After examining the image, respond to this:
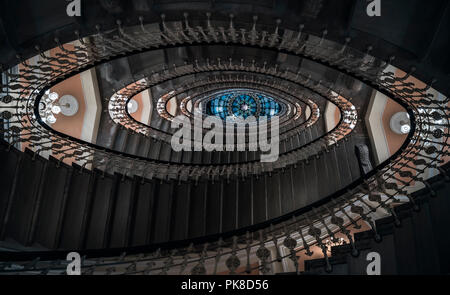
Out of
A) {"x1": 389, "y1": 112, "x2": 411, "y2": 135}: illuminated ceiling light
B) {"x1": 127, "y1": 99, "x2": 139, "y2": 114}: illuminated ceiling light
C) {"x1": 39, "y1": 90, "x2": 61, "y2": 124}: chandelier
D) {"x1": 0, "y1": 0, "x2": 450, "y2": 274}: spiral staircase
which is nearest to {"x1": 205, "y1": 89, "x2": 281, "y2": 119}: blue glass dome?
{"x1": 127, "y1": 99, "x2": 139, "y2": 114}: illuminated ceiling light

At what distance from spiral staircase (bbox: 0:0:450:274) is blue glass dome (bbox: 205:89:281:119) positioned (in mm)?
6309

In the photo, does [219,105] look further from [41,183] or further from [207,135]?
[41,183]

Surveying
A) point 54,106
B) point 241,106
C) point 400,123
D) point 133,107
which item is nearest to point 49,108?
point 54,106

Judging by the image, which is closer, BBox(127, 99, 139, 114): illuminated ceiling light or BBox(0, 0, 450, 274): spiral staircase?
BBox(0, 0, 450, 274): spiral staircase

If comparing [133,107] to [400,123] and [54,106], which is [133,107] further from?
[400,123]

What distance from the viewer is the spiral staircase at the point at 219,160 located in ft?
10.4

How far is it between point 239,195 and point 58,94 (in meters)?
6.44

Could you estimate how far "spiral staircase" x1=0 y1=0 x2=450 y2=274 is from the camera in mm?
3174

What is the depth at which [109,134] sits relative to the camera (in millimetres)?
9812

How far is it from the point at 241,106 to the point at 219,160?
24.6 ft

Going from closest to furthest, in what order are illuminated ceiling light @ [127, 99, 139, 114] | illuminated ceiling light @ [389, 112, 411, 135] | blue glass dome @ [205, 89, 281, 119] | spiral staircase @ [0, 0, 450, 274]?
spiral staircase @ [0, 0, 450, 274] → illuminated ceiling light @ [389, 112, 411, 135] → illuminated ceiling light @ [127, 99, 139, 114] → blue glass dome @ [205, 89, 281, 119]

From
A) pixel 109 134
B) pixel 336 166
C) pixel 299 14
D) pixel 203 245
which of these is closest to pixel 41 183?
pixel 203 245

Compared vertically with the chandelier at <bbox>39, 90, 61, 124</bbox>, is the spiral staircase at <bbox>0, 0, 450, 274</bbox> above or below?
below

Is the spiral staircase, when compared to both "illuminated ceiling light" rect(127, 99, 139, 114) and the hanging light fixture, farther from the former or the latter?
"illuminated ceiling light" rect(127, 99, 139, 114)
